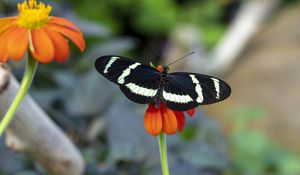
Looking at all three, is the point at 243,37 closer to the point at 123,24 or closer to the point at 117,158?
the point at 123,24

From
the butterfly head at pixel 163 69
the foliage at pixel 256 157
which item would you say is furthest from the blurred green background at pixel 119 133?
the butterfly head at pixel 163 69

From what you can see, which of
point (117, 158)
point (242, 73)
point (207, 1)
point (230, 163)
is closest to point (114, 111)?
point (117, 158)

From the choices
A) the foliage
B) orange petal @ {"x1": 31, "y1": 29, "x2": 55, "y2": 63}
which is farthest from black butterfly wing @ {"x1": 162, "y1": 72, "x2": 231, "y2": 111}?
the foliage

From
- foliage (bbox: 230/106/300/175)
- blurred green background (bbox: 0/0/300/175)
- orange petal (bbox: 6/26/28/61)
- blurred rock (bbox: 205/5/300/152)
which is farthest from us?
blurred rock (bbox: 205/5/300/152)

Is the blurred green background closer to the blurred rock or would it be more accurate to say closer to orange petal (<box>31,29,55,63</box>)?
the blurred rock

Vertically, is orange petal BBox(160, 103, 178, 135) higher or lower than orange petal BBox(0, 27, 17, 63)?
lower

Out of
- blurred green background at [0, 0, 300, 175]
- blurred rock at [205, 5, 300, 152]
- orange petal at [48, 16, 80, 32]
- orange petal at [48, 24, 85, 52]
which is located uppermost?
blurred rock at [205, 5, 300, 152]

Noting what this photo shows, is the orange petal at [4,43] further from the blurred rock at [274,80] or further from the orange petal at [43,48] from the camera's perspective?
the blurred rock at [274,80]
